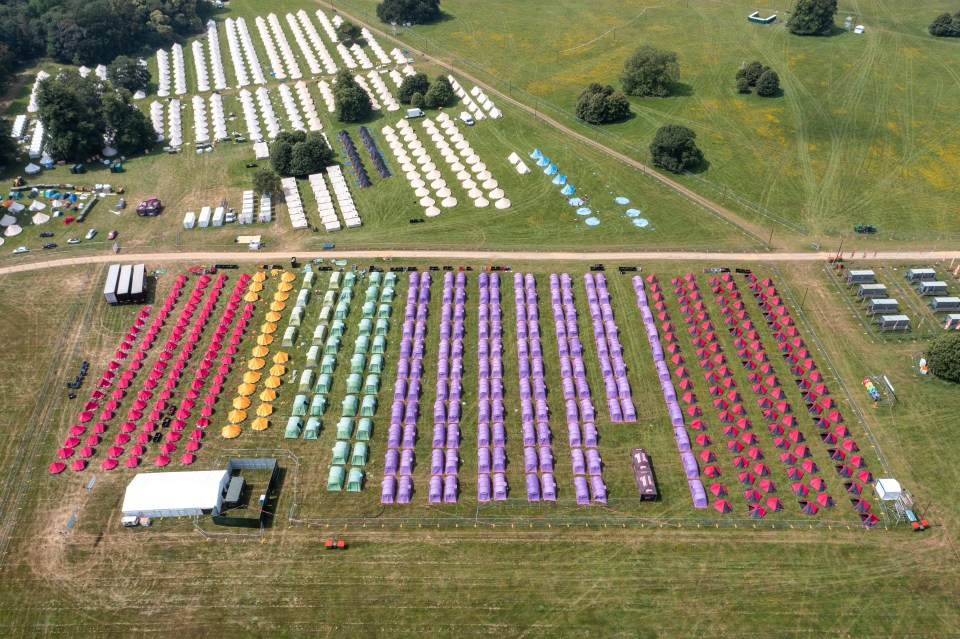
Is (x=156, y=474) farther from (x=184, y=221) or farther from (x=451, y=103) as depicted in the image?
(x=451, y=103)

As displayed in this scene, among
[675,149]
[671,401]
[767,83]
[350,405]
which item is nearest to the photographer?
[671,401]

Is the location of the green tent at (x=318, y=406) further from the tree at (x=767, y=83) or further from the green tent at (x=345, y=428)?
the tree at (x=767, y=83)

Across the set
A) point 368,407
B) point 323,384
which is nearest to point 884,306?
point 368,407

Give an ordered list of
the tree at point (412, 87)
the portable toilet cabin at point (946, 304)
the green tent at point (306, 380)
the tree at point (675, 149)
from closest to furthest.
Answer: the green tent at point (306, 380) → the portable toilet cabin at point (946, 304) → the tree at point (675, 149) → the tree at point (412, 87)

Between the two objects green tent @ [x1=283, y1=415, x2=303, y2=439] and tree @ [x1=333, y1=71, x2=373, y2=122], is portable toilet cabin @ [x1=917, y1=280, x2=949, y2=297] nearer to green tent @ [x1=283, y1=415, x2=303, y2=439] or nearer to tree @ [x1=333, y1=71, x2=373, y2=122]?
green tent @ [x1=283, y1=415, x2=303, y2=439]

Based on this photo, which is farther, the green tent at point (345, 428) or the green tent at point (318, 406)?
the green tent at point (318, 406)

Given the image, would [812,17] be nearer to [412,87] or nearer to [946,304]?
[412,87]

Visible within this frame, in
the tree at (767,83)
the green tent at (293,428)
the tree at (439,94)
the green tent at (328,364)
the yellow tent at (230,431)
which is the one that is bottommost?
the yellow tent at (230,431)

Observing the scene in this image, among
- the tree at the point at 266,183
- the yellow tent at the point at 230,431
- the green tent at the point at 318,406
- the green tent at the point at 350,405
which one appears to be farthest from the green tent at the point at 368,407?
the tree at the point at 266,183

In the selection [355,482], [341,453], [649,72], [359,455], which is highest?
[649,72]
